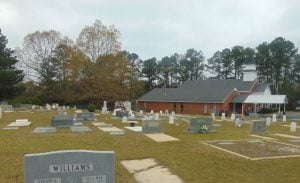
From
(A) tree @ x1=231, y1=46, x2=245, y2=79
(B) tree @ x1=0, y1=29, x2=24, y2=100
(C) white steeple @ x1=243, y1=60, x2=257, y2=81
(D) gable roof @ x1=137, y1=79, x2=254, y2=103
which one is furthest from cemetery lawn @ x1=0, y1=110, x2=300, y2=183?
(A) tree @ x1=231, y1=46, x2=245, y2=79

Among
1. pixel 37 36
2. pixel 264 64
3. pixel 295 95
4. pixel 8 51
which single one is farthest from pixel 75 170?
pixel 264 64

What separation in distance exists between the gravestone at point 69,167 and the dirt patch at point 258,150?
7105 millimetres

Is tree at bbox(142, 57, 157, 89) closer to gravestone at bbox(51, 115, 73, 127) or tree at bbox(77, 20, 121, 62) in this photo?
tree at bbox(77, 20, 121, 62)

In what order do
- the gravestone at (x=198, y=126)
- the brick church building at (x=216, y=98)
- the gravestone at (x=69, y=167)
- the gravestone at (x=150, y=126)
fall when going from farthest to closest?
the brick church building at (x=216, y=98), the gravestone at (x=198, y=126), the gravestone at (x=150, y=126), the gravestone at (x=69, y=167)

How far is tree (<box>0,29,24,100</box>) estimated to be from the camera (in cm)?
4484

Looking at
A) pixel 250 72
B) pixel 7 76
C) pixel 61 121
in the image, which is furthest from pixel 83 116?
pixel 250 72

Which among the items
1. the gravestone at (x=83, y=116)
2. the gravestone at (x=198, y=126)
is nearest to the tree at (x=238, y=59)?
the gravestone at (x=83, y=116)

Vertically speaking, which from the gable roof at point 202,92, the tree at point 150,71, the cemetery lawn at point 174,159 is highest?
the tree at point 150,71

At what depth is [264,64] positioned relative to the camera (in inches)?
3073

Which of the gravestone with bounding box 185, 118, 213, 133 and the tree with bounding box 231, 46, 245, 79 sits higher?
the tree with bounding box 231, 46, 245, 79

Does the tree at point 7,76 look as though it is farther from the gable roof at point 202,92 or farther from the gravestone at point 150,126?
the gravestone at point 150,126

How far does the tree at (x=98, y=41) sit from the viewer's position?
47.9 m

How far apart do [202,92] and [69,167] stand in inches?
1921

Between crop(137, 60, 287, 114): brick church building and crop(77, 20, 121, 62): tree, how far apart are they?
12693 mm
